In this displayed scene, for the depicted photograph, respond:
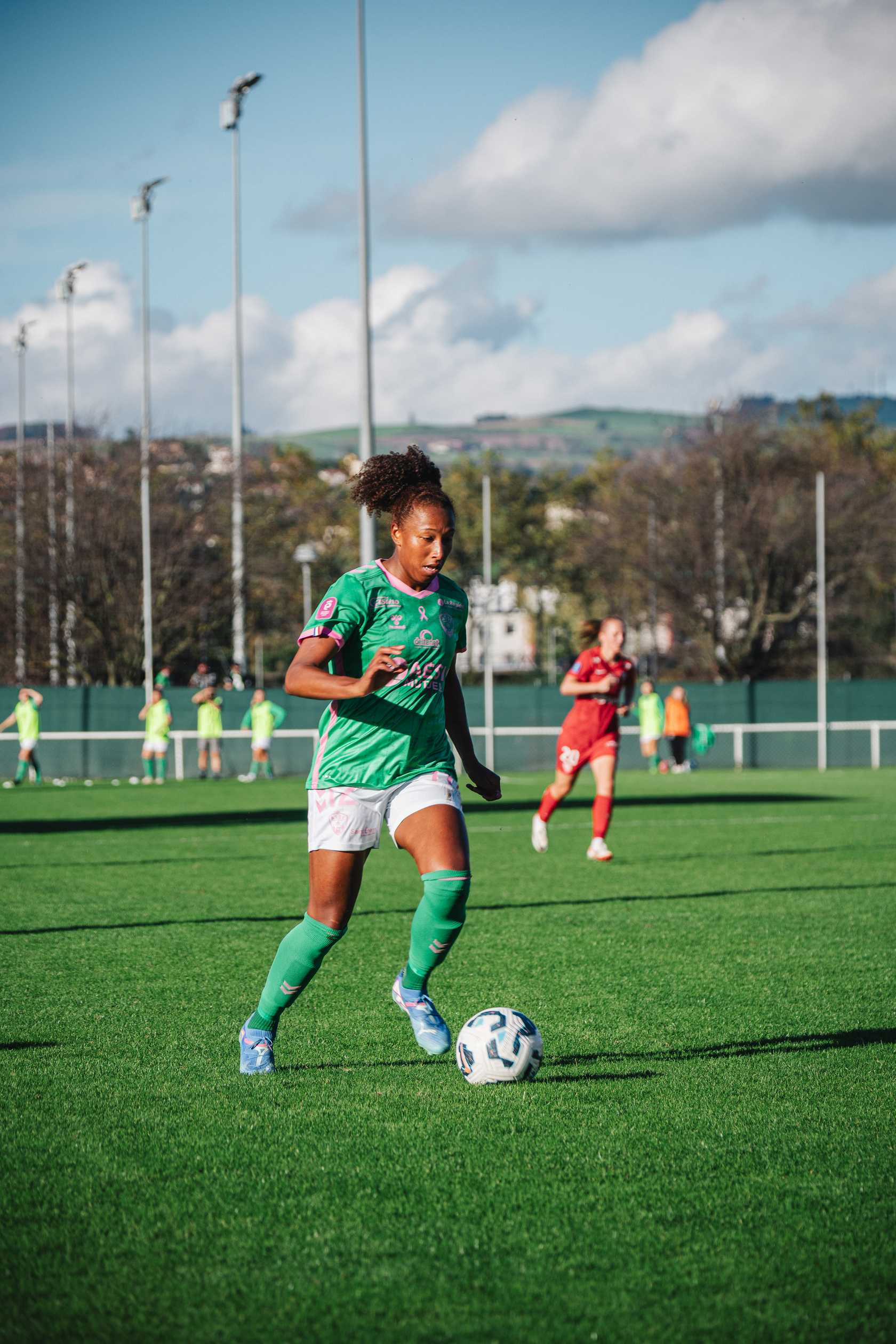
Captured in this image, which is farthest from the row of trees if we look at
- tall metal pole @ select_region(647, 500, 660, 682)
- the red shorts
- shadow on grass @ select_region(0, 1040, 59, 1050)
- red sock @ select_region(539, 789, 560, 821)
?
shadow on grass @ select_region(0, 1040, 59, 1050)

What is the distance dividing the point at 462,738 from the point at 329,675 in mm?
837

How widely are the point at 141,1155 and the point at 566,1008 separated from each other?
8.74 ft

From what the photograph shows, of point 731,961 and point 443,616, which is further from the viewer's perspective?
point 731,961

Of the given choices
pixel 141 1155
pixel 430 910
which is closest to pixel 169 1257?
pixel 141 1155

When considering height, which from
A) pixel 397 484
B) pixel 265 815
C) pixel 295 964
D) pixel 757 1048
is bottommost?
pixel 265 815

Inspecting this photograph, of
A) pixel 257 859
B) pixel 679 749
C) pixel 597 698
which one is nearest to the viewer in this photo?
pixel 597 698

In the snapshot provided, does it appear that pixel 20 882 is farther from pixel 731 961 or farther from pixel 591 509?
pixel 591 509

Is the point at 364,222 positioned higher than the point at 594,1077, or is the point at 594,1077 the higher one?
the point at 364,222

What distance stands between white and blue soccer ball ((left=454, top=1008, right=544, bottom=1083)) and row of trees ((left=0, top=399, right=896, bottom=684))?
36.6m

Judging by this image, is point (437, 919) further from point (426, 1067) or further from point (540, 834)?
point (540, 834)

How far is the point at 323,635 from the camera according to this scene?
5039 millimetres

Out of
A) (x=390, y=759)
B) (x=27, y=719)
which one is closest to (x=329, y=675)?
(x=390, y=759)

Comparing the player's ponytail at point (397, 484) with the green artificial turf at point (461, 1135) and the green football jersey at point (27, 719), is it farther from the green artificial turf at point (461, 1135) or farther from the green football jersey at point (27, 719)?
the green football jersey at point (27, 719)

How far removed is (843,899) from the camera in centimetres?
1069
